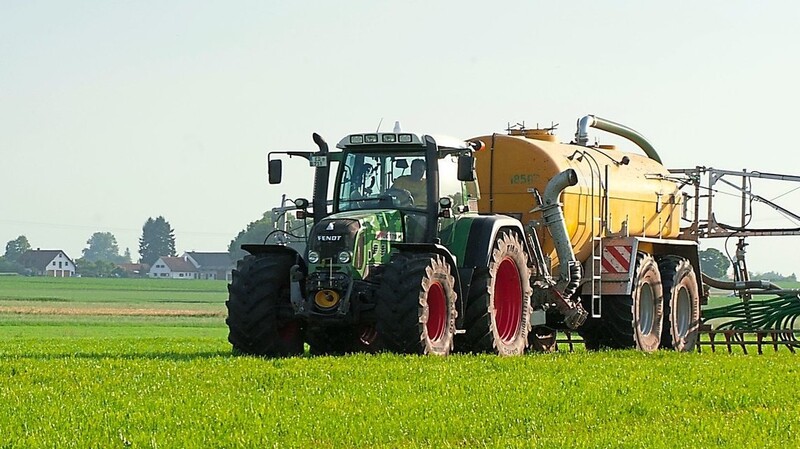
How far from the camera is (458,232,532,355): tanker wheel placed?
19.0 m

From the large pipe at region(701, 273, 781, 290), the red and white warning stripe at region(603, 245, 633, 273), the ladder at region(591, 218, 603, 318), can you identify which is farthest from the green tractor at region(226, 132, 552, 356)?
the large pipe at region(701, 273, 781, 290)

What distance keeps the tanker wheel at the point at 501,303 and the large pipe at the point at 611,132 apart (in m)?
5.24

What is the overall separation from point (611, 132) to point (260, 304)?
10.8 m

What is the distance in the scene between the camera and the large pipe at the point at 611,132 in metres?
25.5

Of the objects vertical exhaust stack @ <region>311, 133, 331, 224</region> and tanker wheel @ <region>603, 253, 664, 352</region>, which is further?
tanker wheel @ <region>603, 253, 664, 352</region>

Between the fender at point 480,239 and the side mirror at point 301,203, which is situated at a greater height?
the side mirror at point 301,203

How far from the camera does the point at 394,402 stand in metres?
13.1

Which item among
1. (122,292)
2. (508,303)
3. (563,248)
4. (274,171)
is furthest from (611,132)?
(122,292)

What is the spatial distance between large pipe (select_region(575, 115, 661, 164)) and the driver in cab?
6491mm

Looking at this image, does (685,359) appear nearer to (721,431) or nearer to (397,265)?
(397,265)

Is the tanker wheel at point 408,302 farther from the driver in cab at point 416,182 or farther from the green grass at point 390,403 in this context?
the driver in cab at point 416,182

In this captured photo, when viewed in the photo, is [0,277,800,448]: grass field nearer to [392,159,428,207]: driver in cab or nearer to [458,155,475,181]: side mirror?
[458,155,475,181]: side mirror

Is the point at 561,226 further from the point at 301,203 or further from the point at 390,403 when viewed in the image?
the point at 390,403

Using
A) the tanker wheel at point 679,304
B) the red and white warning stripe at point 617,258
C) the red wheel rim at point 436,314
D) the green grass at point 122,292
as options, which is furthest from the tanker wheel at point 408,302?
the green grass at point 122,292
